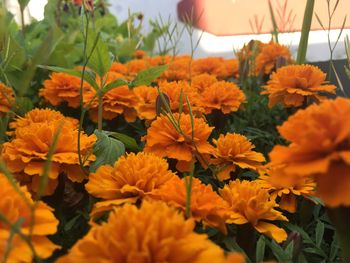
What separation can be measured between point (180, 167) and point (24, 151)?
0.17 m

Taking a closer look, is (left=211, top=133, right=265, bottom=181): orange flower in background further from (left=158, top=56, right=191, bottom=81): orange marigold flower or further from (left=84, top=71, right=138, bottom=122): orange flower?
(left=158, top=56, right=191, bottom=81): orange marigold flower

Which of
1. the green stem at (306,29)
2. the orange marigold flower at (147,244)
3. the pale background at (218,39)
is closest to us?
the orange marigold flower at (147,244)

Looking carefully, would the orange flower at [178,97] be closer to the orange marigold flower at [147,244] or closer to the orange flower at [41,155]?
the orange flower at [41,155]

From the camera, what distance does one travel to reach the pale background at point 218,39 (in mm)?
1322

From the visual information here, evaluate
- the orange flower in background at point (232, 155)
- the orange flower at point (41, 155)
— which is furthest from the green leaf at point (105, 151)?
the orange flower in background at point (232, 155)

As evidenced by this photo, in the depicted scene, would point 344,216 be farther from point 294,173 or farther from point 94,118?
point 94,118

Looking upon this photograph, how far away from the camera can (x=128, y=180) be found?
411 millimetres

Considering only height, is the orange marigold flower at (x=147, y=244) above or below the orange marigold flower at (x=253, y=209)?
above

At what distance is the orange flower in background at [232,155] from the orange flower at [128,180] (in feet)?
0.41

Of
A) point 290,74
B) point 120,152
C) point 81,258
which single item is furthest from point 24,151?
point 290,74

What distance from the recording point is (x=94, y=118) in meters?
0.69

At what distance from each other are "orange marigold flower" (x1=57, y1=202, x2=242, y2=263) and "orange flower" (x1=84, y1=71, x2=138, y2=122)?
40 centimetres

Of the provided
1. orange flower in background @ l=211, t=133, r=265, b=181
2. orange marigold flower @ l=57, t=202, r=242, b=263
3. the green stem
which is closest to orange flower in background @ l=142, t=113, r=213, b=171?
orange flower in background @ l=211, t=133, r=265, b=181

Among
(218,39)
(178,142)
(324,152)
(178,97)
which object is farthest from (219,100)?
(218,39)
